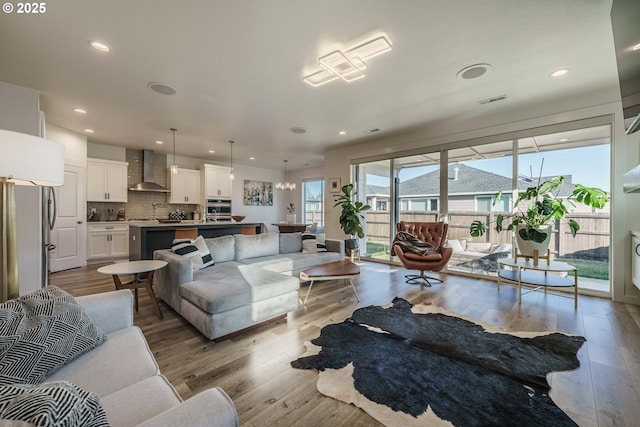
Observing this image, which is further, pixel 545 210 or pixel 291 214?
pixel 291 214

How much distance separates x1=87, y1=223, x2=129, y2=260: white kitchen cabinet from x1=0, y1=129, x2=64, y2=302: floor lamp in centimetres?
526

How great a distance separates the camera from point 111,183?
19.8 ft

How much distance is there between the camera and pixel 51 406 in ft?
1.75

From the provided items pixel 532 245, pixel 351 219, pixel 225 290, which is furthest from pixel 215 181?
pixel 532 245

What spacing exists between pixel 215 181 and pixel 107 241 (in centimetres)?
292

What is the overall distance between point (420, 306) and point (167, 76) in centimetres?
411

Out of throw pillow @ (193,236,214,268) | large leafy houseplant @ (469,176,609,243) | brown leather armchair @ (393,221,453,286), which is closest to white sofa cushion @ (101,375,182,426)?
throw pillow @ (193,236,214,268)

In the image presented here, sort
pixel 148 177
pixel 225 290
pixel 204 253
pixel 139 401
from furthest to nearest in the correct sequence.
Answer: pixel 148 177 < pixel 204 253 < pixel 225 290 < pixel 139 401

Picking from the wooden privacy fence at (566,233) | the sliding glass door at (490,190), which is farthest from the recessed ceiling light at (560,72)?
the wooden privacy fence at (566,233)

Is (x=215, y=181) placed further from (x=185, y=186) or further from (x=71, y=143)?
(x=71, y=143)

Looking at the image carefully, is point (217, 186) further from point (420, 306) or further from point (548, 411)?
point (548, 411)

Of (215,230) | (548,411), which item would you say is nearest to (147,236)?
(215,230)

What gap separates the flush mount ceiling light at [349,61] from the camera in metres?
2.44

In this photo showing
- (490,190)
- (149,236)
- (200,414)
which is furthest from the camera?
(490,190)
